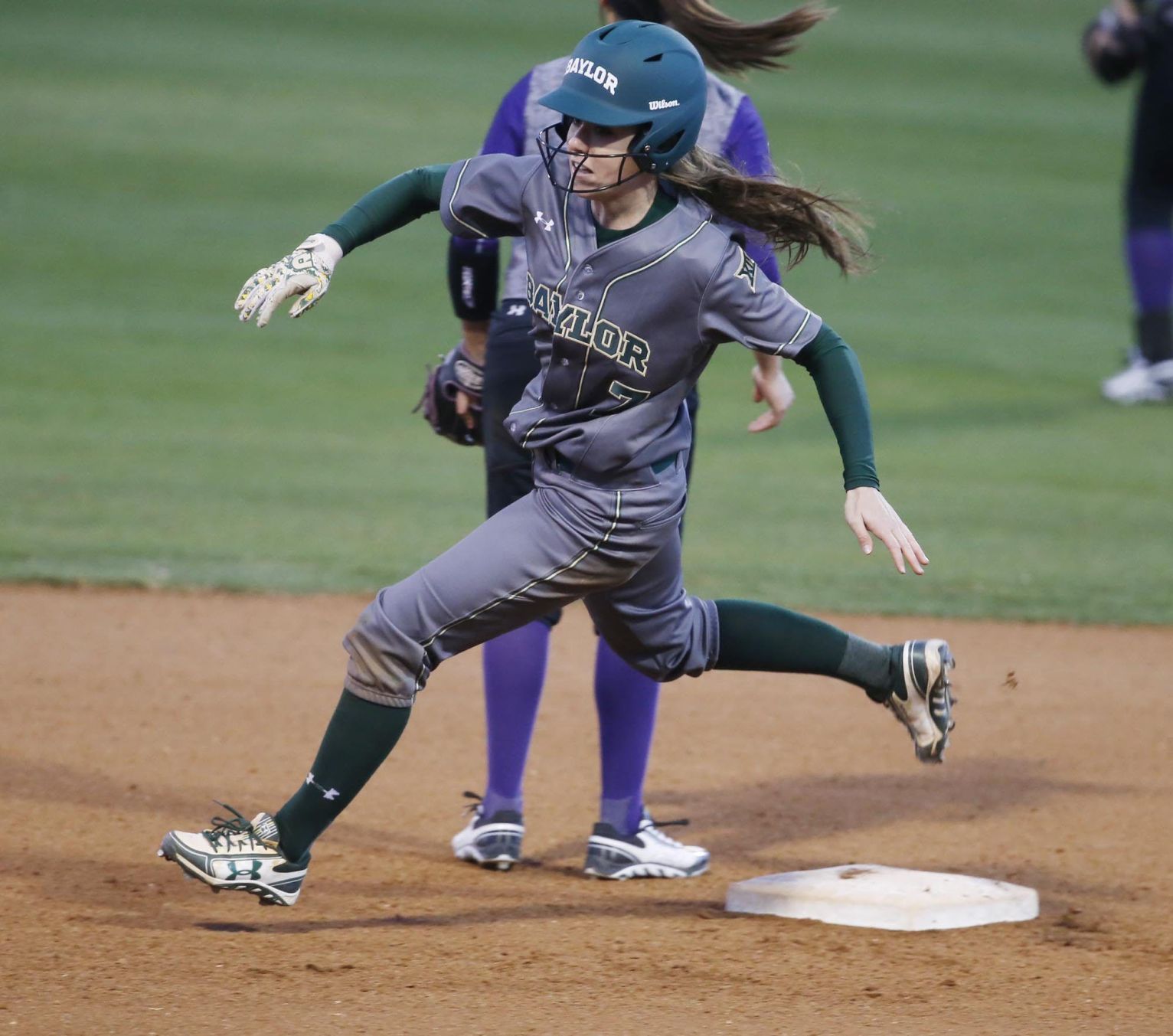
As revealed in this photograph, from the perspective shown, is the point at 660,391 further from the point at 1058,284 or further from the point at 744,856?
the point at 1058,284

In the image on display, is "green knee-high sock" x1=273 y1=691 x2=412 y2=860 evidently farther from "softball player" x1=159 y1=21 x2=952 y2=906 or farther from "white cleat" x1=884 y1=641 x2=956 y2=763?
"white cleat" x1=884 y1=641 x2=956 y2=763

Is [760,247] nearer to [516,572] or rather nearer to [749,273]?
[749,273]

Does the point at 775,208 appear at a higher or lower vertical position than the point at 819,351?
higher

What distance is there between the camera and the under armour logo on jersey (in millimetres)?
3121

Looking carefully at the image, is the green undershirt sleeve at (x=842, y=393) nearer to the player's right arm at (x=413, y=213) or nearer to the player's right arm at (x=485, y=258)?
the player's right arm at (x=413, y=213)

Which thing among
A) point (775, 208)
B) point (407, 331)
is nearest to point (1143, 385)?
point (407, 331)

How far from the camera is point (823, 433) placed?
32.6 feet

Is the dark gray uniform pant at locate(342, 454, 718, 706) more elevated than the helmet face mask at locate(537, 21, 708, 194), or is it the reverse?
the helmet face mask at locate(537, 21, 708, 194)

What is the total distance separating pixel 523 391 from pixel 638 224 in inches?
27.4

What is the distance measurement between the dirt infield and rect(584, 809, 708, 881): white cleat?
47 millimetres

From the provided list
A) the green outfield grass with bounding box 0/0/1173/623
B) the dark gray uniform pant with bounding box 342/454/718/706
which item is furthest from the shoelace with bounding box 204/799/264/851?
the green outfield grass with bounding box 0/0/1173/623

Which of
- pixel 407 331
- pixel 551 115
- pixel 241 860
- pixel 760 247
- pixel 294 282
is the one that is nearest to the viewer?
pixel 294 282

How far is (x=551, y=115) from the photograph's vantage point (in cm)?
377

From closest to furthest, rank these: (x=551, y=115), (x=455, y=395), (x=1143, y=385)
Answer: (x=551, y=115), (x=455, y=395), (x=1143, y=385)
